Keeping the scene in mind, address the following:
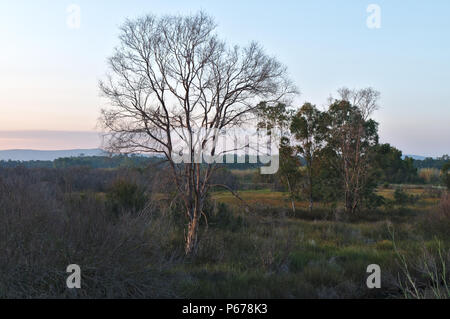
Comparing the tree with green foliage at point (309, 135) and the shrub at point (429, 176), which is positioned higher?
the tree with green foliage at point (309, 135)

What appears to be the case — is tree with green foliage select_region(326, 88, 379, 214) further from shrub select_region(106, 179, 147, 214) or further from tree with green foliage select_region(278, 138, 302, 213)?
shrub select_region(106, 179, 147, 214)

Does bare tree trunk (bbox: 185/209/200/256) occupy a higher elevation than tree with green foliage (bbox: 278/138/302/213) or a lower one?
lower

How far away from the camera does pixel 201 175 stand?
47.6ft

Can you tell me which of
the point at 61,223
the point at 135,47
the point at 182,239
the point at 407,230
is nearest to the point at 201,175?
the point at 182,239

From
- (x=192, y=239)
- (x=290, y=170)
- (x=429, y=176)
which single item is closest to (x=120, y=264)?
(x=192, y=239)

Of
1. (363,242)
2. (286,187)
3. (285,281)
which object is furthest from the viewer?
(286,187)

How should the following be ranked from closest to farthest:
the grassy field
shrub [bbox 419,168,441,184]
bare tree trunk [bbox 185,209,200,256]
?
the grassy field < bare tree trunk [bbox 185,209,200,256] < shrub [bbox 419,168,441,184]

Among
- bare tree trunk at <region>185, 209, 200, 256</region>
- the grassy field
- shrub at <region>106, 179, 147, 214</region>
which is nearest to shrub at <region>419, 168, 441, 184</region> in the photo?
shrub at <region>106, 179, 147, 214</region>

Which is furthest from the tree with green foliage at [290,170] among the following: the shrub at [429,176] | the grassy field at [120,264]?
the shrub at [429,176]

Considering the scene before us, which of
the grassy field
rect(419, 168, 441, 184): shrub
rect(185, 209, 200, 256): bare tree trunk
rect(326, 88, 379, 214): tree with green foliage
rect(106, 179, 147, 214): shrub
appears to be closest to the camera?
the grassy field

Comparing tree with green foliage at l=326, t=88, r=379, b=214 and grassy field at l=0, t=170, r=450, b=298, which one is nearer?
grassy field at l=0, t=170, r=450, b=298

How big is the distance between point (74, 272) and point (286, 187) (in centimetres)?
3023

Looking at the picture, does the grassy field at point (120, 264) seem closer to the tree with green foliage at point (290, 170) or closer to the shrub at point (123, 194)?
the shrub at point (123, 194)
